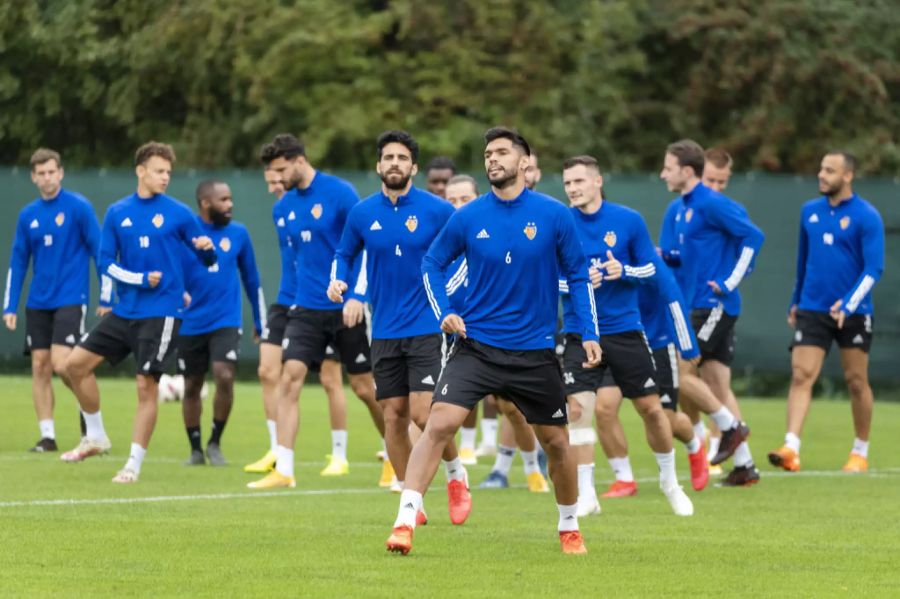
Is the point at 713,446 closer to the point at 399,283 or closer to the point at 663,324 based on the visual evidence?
the point at 663,324

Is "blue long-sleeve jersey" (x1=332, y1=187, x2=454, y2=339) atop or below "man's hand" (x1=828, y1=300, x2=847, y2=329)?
atop

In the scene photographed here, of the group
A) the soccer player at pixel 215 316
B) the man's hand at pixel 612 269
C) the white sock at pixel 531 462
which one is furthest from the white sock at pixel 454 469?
the soccer player at pixel 215 316

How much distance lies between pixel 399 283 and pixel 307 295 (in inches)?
91.0

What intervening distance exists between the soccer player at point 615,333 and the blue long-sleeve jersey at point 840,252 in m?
4.00

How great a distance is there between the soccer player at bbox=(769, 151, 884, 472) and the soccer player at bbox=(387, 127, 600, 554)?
20.6 ft

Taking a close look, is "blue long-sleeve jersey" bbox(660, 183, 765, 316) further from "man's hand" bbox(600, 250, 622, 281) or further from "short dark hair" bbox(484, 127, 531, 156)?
"short dark hair" bbox(484, 127, 531, 156)

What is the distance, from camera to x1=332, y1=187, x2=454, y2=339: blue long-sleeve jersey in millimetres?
11633

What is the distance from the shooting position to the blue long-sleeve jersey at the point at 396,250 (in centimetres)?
1163

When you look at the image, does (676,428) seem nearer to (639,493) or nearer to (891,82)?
(639,493)

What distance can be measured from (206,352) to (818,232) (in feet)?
17.6

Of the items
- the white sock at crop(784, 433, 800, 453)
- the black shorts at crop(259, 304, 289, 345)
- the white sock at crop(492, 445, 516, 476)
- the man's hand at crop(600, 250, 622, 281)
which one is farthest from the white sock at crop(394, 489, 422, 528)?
the white sock at crop(784, 433, 800, 453)

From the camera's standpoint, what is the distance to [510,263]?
9.64 m

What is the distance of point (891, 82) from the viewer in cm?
3109

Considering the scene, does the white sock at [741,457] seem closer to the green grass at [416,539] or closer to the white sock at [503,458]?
the green grass at [416,539]
